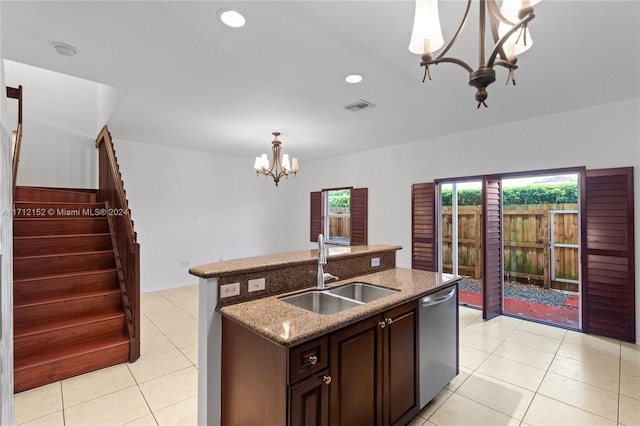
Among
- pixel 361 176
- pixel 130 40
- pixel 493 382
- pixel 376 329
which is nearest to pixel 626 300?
pixel 493 382

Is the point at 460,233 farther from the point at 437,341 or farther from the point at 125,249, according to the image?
the point at 125,249

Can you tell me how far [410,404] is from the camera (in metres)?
1.99

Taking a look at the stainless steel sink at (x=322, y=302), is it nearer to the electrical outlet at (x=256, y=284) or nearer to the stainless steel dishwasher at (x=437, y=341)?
the electrical outlet at (x=256, y=284)

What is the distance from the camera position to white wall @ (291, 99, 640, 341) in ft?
10.8

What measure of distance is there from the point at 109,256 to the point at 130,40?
8.06 ft

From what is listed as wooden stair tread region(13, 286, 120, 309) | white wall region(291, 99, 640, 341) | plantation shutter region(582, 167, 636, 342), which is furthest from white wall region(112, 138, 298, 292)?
plantation shutter region(582, 167, 636, 342)

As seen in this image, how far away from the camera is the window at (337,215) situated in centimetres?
588

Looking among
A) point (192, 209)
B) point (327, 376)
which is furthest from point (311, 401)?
point (192, 209)

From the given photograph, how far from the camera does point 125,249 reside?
311cm

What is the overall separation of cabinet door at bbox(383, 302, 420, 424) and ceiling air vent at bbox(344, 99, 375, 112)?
2266 millimetres

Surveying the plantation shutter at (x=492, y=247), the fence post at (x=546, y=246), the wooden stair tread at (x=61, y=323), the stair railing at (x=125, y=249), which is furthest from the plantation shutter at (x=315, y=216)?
the wooden stair tread at (x=61, y=323)

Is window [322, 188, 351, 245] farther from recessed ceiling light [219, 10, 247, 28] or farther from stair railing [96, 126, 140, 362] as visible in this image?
recessed ceiling light [219, 10, 247, 28]

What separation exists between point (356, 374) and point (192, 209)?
502 centimetres

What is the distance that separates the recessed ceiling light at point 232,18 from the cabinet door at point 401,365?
81.6 inches
